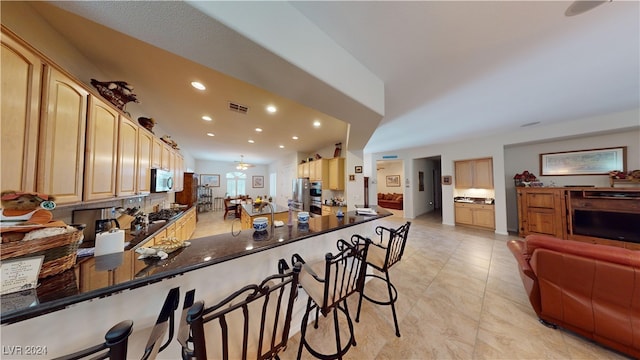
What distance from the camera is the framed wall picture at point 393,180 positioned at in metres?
8.28

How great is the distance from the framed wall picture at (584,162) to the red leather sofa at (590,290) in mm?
4302

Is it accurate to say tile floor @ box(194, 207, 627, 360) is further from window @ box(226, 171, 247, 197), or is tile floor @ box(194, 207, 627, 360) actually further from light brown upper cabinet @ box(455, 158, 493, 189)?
window @ box(226, 171, 247, 197)

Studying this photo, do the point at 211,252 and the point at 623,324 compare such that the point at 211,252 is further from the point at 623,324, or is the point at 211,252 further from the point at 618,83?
the point at 618,83

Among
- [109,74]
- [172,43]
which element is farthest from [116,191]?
[172,43]

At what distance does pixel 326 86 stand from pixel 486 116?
3505mm

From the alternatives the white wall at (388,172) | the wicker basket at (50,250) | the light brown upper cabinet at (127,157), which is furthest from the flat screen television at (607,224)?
the light brown upper cabinet at (127,157)

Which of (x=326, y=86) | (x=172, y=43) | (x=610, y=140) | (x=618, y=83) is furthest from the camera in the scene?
(x=610, y=140)

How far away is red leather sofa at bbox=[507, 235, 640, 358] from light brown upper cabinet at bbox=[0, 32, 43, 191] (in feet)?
11.9

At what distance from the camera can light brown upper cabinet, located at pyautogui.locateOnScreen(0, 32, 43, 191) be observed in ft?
2.91

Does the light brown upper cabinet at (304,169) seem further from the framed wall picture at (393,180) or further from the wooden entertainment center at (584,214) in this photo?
the wooden entertainment center at (584,214)

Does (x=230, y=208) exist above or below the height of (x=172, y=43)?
below

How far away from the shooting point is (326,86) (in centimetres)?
151

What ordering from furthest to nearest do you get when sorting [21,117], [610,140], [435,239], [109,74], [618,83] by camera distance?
1. [435,239]
2. [610,140]
3. [618,83]
4. [109,74]
5. [21,117]

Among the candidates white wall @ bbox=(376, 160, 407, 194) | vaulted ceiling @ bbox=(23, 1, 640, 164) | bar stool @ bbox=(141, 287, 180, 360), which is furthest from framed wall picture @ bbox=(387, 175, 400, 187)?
bar stool @ bbox=(141, 287, 180, 360)
